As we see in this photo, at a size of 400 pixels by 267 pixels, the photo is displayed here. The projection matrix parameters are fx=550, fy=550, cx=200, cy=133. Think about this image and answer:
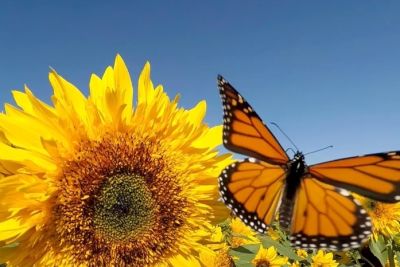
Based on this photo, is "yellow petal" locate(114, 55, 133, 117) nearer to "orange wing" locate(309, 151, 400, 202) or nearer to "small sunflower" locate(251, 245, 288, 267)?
"orange wing" locate(309, 151, 400, 202)

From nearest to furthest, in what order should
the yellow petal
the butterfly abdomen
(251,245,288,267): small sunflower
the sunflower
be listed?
1. the sunflower
2. the yellow petal
3. the butterfly abdomen
4. (251,245,288,267): small sunflower

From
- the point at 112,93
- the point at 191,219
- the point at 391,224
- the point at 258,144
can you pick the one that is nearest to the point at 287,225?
the point at 258,144

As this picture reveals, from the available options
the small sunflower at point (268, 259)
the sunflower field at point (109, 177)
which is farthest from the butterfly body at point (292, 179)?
the small sunflower at point (268, 259)

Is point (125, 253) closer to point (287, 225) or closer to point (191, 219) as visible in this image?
point (191, 219)

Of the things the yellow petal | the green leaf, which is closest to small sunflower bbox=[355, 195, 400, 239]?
the green leaf

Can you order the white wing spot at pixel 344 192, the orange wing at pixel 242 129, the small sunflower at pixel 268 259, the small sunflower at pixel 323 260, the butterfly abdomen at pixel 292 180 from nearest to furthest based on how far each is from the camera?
the orange wing at pixel 242 129, the white wing spot at pixel 344 192, the butterfly abdomen at pixel 292 180, the small sunflower at pixel 268 259, the small sunflower at pixel 323 260

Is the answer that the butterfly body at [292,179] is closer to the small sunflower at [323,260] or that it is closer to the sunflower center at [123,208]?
the sunflower center at [123,208]

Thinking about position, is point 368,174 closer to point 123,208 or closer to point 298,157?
point 298,157
